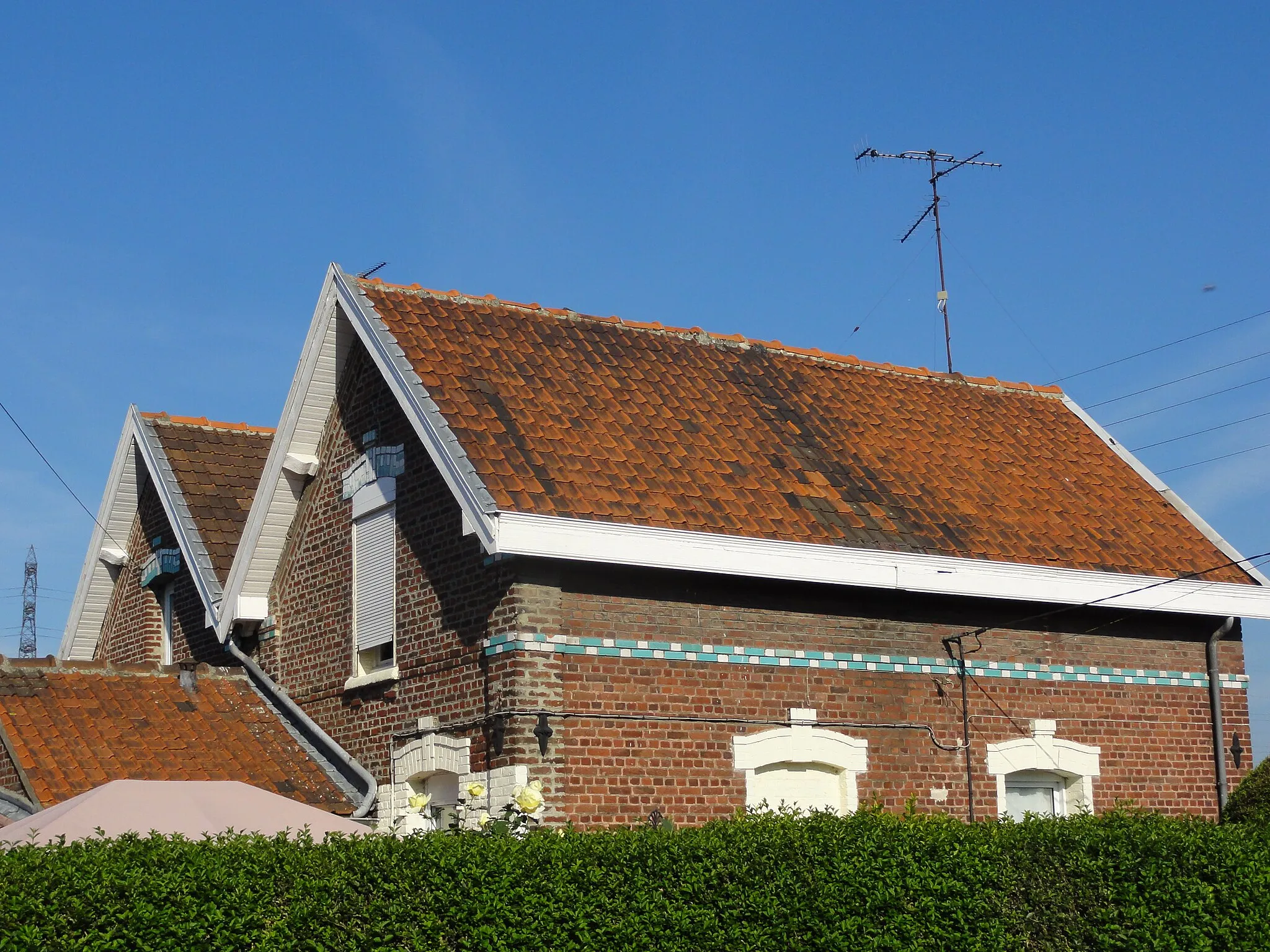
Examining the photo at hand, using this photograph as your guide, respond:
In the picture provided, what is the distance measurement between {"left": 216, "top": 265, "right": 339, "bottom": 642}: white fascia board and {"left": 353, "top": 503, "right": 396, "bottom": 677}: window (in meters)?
1.55

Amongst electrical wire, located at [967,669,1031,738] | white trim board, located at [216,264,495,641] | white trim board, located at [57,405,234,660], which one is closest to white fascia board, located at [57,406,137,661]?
white trim board, located at [57,405,234,660]

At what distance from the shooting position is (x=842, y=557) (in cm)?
1506

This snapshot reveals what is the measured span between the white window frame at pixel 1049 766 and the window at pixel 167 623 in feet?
35.7

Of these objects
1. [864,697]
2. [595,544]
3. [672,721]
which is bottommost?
[672,721]

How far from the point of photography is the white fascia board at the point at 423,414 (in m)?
13.5

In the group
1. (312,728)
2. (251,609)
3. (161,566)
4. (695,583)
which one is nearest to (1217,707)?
(695,583)

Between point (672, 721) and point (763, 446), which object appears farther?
point (763, 446)

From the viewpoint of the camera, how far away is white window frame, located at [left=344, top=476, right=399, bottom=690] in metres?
15.9

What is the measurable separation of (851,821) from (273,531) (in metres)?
9.08

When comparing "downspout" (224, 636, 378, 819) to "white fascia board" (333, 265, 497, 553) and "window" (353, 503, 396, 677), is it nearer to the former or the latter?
"window" (353, 503, 396, 677)

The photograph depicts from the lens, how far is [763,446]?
1670 centimetres

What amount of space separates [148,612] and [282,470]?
15.1ft

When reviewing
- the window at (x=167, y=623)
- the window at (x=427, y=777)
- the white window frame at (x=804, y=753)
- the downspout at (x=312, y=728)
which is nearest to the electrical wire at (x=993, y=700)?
the white window frame at (x=804, y=753)

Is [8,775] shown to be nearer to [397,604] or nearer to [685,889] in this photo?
[397,604]
